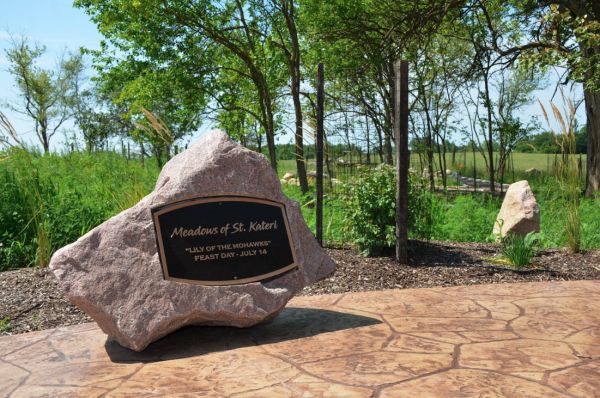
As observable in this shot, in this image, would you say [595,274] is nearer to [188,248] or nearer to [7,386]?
[188,248]

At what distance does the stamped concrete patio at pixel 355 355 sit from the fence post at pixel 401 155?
1.34 m

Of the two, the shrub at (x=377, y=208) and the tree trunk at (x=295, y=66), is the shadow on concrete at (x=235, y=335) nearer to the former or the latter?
the shrub at (x=377, y=208)

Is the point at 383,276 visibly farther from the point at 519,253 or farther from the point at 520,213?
the point at 520,213

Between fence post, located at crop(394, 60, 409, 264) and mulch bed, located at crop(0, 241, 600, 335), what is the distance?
0.26 m

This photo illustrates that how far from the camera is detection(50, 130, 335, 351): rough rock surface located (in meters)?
3.66

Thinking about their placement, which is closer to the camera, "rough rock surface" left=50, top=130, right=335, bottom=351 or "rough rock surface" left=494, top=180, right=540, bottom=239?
"rough rock surface" left=50, top=130, right=335, bottom=351

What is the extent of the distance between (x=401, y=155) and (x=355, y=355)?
2.86 metres

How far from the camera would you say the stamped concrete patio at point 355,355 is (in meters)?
3.01

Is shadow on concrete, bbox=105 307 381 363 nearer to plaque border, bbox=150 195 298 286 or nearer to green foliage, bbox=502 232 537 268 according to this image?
plaque border, bbox=150 195 298 286

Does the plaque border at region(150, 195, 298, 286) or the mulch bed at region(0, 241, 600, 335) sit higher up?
the plaque border at region(150, 195, 298, 286)

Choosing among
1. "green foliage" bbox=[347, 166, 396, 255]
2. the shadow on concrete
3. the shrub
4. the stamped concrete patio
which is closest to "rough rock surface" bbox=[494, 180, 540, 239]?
the shrub

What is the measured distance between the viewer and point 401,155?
5.86 m

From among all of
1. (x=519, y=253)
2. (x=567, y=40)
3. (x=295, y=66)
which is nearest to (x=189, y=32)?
(x=295, y=66)

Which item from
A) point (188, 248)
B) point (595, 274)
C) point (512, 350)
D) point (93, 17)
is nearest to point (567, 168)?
point (595, 274)
